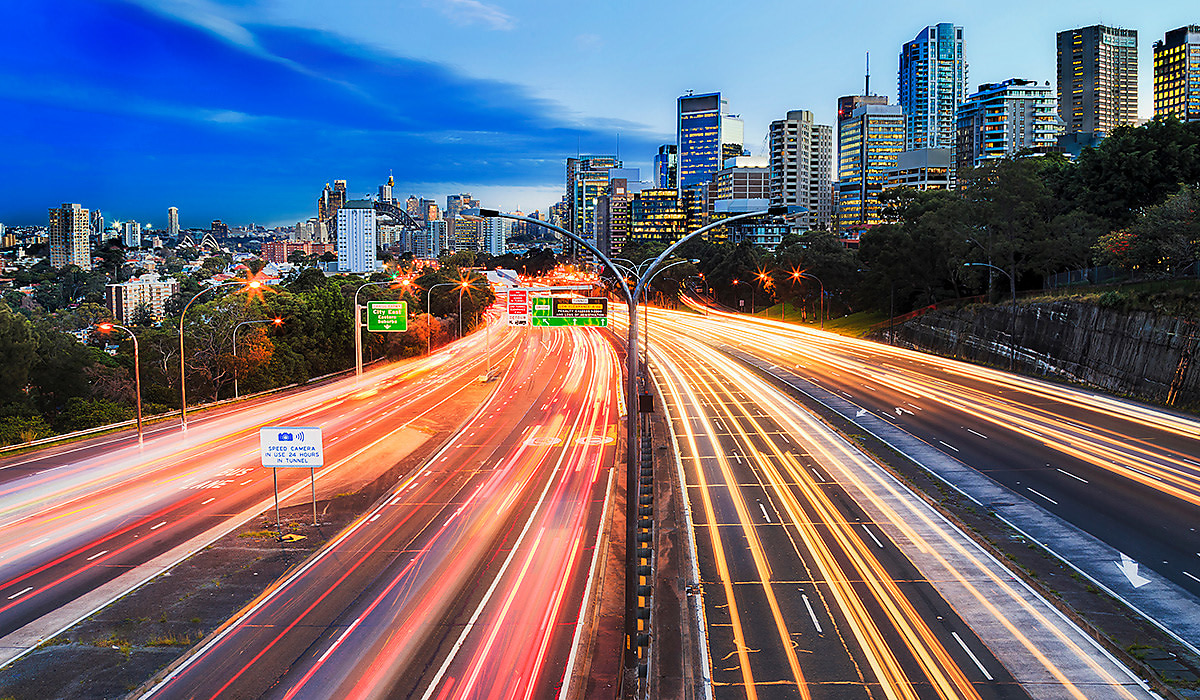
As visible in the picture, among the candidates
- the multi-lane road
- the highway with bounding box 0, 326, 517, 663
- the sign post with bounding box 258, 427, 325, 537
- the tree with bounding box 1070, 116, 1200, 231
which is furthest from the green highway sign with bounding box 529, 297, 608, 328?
the tree with bounding box 1070, 116, 1200, 231

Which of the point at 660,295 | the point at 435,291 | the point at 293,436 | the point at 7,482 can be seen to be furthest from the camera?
the point at 660,295

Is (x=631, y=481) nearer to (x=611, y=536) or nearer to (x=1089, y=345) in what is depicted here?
(x=611, y=536)

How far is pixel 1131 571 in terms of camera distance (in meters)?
23.0

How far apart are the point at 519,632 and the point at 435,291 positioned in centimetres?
11674

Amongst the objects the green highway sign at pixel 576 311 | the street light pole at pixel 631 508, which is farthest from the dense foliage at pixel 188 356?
the street light pole at pixel 631 508

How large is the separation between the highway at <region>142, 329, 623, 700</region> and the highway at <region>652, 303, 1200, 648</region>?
A: 14663 mm

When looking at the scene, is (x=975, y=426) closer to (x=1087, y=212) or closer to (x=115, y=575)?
(x=115, y=575)

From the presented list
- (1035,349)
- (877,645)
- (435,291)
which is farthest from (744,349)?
(877,645)

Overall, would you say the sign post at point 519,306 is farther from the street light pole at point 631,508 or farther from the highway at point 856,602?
the street light pole at point 631,508

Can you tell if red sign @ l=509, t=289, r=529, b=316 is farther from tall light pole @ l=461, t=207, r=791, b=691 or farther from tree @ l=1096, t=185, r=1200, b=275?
tree @ l=1096, t=185, r=1200, b=275

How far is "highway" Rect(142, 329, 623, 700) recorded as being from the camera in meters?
17.1

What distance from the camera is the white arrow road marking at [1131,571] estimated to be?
22.1 metres

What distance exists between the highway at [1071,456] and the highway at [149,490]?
26570 millimetres

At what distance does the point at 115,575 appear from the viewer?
24.0 metres
